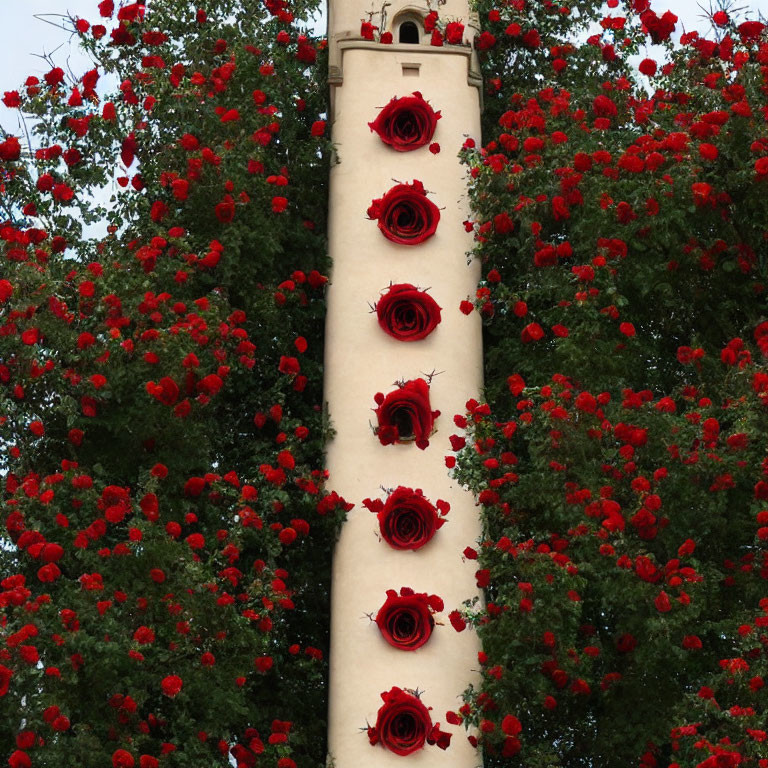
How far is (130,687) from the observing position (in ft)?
55.8

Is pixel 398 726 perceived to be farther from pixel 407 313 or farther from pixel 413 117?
pixel 413 117

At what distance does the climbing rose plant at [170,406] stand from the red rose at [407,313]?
2.84ft

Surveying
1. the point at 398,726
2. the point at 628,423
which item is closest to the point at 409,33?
the point at 628,423

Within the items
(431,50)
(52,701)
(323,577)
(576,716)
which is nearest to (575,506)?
(576,716)

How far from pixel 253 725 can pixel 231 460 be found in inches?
118

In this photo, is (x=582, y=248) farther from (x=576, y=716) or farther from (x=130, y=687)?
(x=130, y=687)

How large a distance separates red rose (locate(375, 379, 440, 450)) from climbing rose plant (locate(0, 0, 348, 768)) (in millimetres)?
703

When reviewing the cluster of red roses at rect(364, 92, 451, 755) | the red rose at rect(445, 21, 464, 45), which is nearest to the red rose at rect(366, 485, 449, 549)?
the cluster of red roses at rect(364, 92, 451, 755)

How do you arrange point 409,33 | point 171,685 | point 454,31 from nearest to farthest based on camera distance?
point 171,685 → point 454,31 → point 409,33

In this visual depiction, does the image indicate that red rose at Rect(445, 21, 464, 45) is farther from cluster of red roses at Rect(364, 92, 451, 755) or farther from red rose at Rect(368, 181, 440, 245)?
red rose at Rect(368, 181, 440, 245)

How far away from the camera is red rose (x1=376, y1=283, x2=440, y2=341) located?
21.2 m

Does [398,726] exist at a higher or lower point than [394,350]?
lower

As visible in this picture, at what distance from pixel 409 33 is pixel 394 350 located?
443 cm

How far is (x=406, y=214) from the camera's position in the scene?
2197cm
